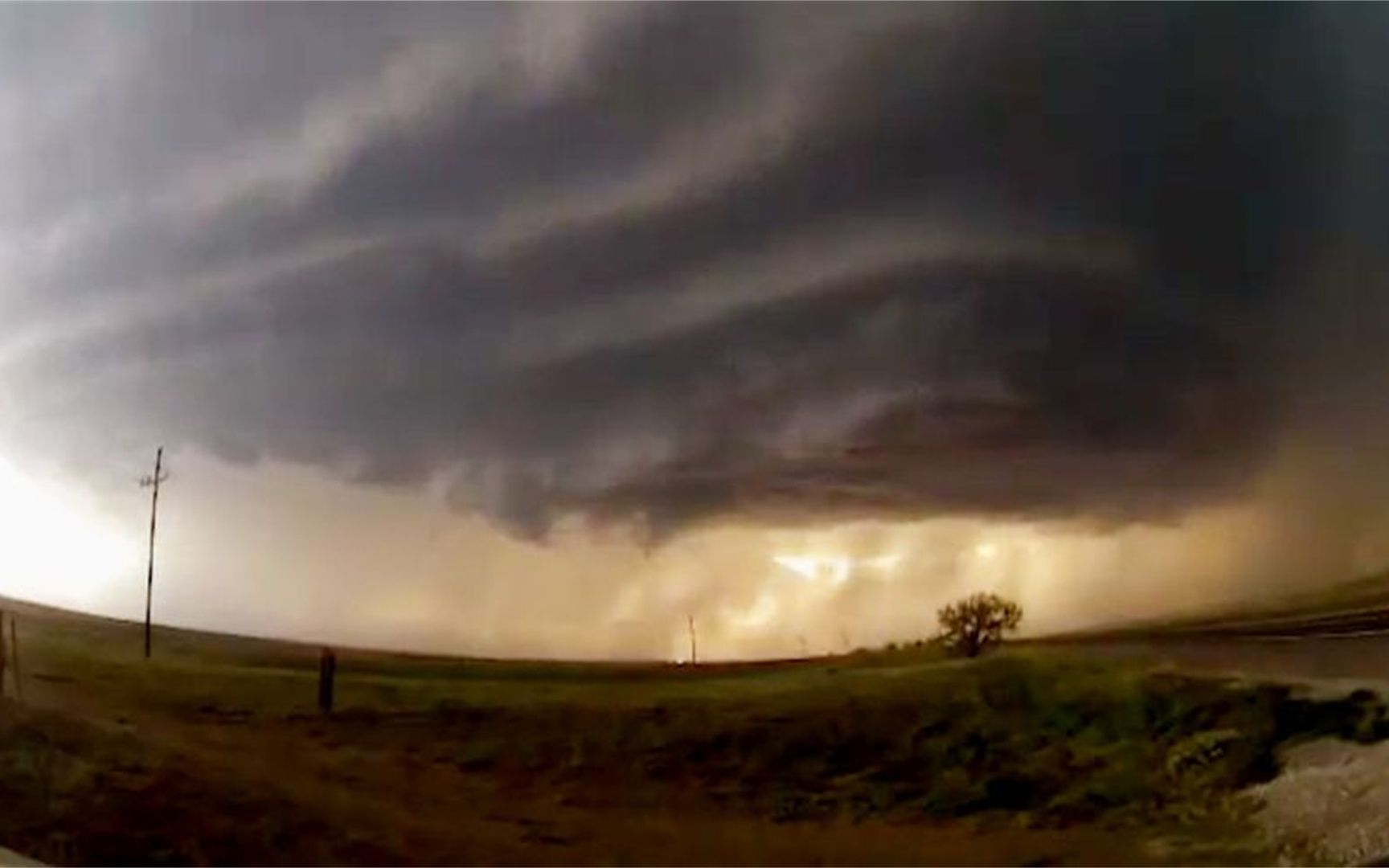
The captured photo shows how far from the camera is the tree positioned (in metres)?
1.82

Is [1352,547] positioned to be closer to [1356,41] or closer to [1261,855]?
[1261,855]

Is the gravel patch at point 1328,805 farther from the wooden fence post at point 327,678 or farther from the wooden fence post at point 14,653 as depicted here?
the wooden fence post at point 14,653

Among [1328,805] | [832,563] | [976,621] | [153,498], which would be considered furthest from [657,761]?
[1328,805]

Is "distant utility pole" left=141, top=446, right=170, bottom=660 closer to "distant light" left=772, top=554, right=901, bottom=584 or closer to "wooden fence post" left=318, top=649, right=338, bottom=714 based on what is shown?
"wooden fence post" left=318, top=649, right=338, bottom=714

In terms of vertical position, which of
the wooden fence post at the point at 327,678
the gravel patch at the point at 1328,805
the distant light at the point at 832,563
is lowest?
the gravel patch at the point at 1328,805

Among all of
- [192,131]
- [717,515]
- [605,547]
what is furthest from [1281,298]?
[192,131]

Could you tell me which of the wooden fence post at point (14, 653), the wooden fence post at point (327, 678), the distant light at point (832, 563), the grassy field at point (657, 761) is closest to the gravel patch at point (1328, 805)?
the grassy field at point (657, 761)

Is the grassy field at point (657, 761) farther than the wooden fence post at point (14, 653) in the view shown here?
No

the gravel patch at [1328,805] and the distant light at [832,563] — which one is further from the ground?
the distant light at [832,563]

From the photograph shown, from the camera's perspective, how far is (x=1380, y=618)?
6.36ft

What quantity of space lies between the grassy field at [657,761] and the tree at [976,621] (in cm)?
2

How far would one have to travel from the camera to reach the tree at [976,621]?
182 cm

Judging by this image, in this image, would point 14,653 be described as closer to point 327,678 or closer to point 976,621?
point 327,678

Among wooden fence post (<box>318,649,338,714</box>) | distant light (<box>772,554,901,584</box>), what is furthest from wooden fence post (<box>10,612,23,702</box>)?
distant light (<box>772,554,901,584</box>)
